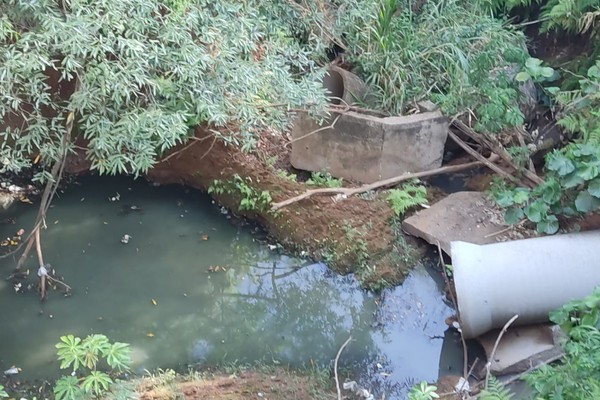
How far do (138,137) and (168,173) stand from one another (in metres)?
1.92

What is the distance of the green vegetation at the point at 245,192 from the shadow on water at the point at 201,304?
193 millimetres

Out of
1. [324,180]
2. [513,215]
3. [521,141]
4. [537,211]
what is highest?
[521,141]

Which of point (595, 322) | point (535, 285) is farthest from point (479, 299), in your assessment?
point (595, 322)

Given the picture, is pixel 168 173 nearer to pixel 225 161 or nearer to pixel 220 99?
pixel 225 161

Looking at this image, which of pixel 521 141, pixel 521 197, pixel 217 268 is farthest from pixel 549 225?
pixel 217 268

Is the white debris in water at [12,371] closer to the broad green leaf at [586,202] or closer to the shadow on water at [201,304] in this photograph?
the shadow on water at [201,304]

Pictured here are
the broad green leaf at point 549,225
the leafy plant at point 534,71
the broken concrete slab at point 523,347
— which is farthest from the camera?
the leafy plant at point 534,71

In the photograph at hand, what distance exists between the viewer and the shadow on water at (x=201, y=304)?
4.21m

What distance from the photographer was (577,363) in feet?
9.82

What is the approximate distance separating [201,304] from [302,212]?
1.11 m

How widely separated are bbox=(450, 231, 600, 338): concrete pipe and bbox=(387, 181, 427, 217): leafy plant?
1113 millimetres

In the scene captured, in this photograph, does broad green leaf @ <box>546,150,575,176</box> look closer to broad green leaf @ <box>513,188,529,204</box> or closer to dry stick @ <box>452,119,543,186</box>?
broad green leaf @ <box>513,188,529,204</box>

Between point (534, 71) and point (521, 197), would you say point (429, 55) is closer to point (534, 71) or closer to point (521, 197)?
point (534, 71)

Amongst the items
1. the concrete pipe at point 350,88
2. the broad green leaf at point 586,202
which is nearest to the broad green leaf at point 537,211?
the broad green leaf at point 586,202
